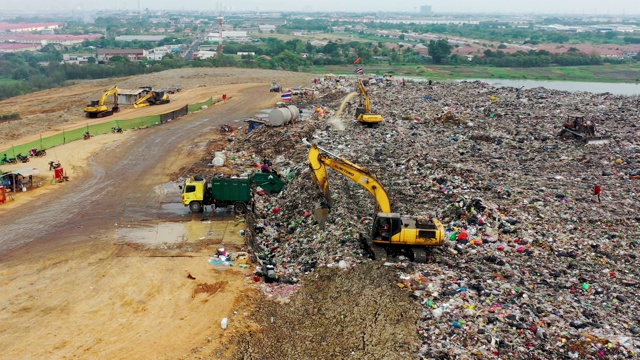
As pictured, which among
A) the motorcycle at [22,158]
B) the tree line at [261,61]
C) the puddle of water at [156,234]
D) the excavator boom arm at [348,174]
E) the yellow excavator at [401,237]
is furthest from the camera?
the tree line at [261,61]

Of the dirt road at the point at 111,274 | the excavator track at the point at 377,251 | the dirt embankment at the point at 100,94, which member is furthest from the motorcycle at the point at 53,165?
the excavator track at the point at 377,251

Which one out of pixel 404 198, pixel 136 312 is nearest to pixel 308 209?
pixel 404 198

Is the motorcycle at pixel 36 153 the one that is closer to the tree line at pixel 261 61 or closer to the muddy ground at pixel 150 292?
the muddy ground at pixel 150 292

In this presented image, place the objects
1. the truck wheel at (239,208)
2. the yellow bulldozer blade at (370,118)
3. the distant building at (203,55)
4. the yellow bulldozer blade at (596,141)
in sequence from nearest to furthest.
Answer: the truck wheel at (239,208) → the yellow bulldozer blade at (596,141) → the yellow bulldozer blade at (370,118) → the distant building at (203,55)

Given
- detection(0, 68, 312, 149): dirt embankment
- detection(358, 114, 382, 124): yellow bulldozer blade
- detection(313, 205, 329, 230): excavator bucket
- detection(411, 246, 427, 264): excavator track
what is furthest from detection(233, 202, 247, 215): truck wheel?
detection(0, 68, 312, 149): dirt embankment

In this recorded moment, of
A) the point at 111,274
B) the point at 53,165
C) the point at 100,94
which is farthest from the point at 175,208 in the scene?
the point at 100,94

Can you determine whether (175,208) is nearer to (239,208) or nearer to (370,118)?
(239,208)
